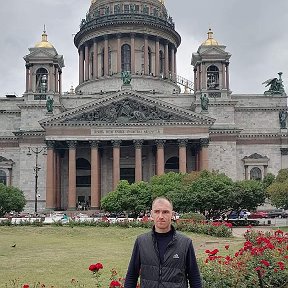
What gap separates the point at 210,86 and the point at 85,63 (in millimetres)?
25705

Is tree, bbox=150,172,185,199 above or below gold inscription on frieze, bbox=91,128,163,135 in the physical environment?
below

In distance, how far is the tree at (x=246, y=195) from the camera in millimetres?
58156

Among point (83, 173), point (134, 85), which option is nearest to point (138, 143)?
point (83, 173)

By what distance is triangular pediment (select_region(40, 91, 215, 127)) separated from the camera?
76.5 m

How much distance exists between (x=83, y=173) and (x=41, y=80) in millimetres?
15643

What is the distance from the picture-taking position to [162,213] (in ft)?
25.8

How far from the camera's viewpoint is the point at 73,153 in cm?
7688

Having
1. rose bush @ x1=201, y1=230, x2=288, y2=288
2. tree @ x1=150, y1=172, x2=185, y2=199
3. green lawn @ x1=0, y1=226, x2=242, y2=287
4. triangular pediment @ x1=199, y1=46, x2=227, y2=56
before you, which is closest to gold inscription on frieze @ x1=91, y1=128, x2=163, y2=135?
tree @ x1=150, y1=172, x2=185, y2=199

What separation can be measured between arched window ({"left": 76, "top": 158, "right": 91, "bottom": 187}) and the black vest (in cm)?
7494

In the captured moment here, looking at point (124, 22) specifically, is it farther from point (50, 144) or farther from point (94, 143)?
point (50, 144)

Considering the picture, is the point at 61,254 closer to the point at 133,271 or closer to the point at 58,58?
the point at 133,271

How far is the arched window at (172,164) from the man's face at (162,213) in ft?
245

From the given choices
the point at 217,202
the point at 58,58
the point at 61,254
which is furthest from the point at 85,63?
the point at 61,254

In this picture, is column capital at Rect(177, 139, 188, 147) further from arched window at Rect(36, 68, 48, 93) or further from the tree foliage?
arched window at Rect(36, 68, 48, 93)
